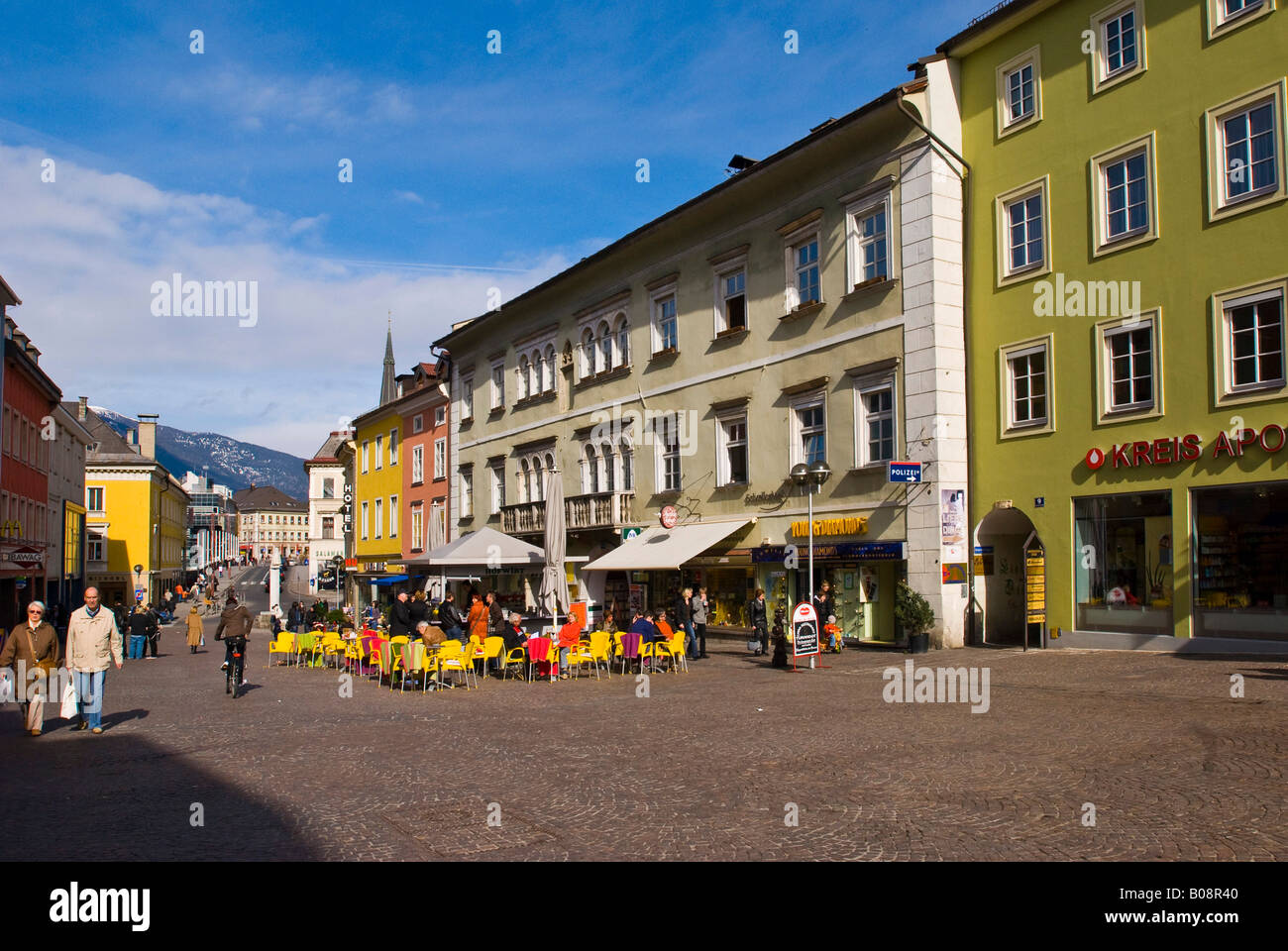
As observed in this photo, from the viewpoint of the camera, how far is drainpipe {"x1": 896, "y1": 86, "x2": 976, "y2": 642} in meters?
22.6

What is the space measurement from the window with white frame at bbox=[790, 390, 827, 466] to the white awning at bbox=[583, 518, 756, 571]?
8.05 ft

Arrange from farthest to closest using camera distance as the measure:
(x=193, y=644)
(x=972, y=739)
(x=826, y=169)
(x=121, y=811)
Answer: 1. (x=193, y=644)
2. (x=826, y=169)
3. (x=972, y=739)
4. (x=121, y=811)

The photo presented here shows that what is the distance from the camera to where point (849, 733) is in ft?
39.2

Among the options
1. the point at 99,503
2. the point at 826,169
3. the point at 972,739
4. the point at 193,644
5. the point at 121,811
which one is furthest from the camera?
the point at 99,503

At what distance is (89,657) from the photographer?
536 inches

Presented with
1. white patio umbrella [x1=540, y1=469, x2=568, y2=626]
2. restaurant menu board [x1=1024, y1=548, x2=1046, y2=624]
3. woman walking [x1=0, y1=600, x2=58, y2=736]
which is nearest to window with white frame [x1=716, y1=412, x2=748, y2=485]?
white patio umbrella [x1=540, y1=469, x2=568, y2=626]

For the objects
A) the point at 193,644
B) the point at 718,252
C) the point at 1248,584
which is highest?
the point at 718,252

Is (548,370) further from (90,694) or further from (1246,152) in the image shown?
(90,694)

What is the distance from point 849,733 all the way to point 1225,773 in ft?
13.0

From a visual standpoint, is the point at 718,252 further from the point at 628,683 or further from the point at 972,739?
the point at 972,739

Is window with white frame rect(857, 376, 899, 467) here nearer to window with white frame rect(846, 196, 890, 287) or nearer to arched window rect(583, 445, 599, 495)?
window with white frame rect(846, 196, 890, 287)

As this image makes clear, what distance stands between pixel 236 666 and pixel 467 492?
28.6 m

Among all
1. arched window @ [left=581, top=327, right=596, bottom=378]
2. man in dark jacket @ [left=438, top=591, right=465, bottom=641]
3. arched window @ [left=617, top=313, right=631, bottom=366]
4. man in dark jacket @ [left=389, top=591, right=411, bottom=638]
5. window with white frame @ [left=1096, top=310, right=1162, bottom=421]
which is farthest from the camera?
arched window @ [left=581, top=327, right=596, bottom=378]
